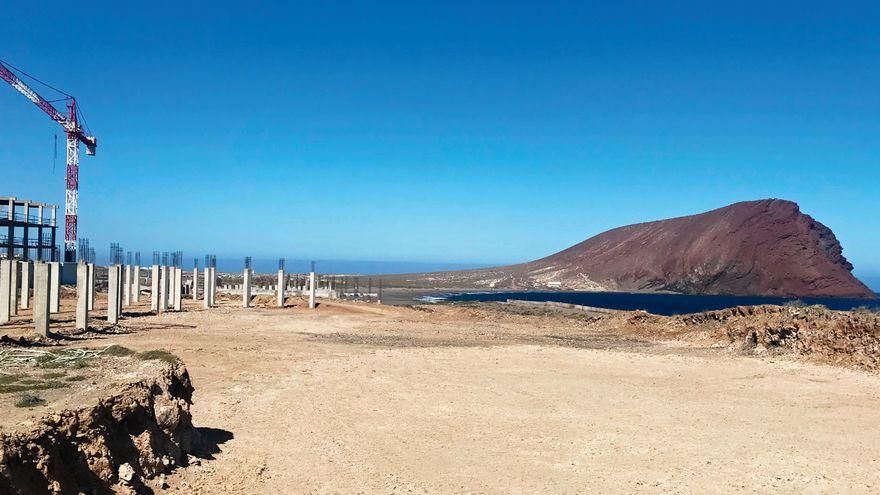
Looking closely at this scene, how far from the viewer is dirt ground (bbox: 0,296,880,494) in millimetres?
10992

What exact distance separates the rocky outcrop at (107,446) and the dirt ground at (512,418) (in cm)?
64

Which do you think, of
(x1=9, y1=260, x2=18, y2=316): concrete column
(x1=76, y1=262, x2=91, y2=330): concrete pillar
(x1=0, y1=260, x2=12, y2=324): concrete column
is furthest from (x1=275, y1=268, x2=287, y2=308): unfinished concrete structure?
(x1=76, y1=262, x2=91, y2=330): concrete pillar

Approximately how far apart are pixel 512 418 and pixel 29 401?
9.91 meters

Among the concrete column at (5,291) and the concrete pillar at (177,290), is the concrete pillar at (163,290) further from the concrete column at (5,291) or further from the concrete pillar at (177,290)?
the concrete column at (5,291)

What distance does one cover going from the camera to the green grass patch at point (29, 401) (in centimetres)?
862

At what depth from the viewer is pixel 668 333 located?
3459cm

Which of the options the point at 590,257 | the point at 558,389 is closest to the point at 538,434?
the point at 558,389

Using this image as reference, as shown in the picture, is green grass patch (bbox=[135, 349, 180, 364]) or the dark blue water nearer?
green grass patch (bbox=[135, 349, 180, 364])

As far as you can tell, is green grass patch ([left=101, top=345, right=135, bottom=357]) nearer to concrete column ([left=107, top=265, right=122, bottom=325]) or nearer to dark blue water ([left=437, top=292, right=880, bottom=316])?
concrete column ([left=107, top=265, right=122, bottom=325])

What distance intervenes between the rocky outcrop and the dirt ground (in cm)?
64

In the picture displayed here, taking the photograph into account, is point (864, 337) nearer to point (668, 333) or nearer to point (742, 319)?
point (742, 319)

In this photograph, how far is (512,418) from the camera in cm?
1504

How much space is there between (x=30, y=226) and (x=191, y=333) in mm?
35338

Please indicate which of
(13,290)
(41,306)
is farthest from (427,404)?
(13,290)
